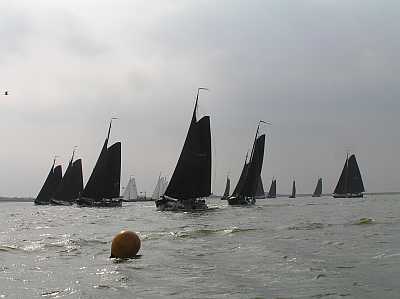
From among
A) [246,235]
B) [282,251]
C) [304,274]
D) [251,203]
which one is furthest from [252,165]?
[304,274]

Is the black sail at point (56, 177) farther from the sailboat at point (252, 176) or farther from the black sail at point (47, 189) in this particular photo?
the sailboat at point (252, 176)

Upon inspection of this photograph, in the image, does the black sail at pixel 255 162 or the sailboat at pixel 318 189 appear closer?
the black sail at pixel 255 162

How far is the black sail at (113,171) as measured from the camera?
265 ft

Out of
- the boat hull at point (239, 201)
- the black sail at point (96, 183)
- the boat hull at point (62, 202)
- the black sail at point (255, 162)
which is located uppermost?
the black sail at point (255, 162)

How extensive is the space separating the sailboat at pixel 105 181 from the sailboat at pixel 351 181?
70.5 m

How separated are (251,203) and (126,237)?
66.3 m

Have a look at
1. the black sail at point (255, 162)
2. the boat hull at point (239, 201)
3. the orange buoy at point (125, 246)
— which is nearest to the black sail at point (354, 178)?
the boat hull at point (239, 201)

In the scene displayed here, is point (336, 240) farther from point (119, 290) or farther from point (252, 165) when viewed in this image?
point (252, 165)

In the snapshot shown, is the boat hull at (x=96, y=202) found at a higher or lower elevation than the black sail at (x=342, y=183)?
lower

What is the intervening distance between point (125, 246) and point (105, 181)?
2491 inches

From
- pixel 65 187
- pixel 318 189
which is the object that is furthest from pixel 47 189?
pixel 318 189

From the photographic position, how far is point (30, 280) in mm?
14195

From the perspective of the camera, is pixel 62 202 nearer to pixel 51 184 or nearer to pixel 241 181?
pixel 51 184

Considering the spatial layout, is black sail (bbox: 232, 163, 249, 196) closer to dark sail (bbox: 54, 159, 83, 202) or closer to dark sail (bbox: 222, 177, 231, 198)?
dark sail (bbox: 54, 159, 83, 202)
